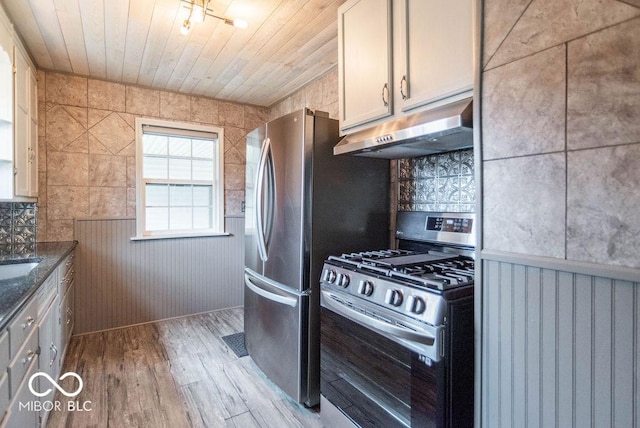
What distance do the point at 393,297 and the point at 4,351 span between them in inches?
53.8

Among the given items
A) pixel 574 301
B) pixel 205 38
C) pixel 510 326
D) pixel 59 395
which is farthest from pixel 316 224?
pixel 59 395

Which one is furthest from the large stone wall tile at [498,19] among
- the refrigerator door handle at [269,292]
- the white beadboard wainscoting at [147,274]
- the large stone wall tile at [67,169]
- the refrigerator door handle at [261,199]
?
the large stone wall tile at [67,169]

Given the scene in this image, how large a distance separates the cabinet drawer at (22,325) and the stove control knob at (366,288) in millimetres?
1316

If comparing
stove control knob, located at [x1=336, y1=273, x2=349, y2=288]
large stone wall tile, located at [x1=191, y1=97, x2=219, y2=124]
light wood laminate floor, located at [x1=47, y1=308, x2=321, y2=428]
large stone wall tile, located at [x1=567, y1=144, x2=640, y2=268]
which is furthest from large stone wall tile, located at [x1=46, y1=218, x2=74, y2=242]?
large stone wall tile, located at [x1=567, y1=144, x2=640, y2=268]

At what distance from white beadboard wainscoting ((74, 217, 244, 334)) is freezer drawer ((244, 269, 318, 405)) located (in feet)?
4.31

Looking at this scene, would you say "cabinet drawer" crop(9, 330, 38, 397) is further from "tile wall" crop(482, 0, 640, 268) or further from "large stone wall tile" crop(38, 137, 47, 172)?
"large stone wall tile" crop(38, 137, 47, 172)

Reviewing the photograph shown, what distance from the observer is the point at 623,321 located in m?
0.88

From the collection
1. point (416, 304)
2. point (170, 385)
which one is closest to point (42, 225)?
point (170, 385)

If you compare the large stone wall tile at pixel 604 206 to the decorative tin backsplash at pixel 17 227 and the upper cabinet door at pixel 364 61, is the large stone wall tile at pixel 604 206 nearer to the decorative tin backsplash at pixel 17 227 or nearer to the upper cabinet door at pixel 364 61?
the upper cabinet door at pixel 364 61

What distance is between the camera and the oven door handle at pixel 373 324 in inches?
49.1

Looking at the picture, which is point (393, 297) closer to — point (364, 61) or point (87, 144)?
point (364, 61)

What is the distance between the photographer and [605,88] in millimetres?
901

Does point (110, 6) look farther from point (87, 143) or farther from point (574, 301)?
point (574, 301)

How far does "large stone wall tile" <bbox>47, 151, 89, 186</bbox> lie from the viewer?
9.89ft
